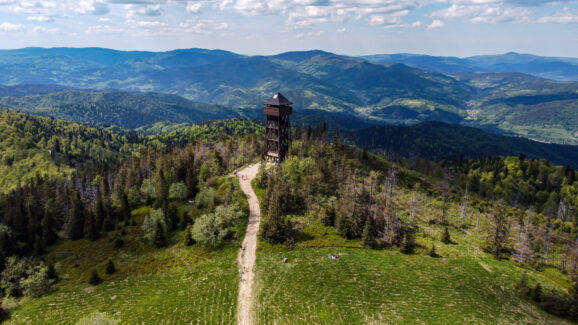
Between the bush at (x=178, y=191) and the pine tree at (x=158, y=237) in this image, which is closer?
the pine tree at (x=158, y=237)

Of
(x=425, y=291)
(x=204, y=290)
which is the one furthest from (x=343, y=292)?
(x=204, y=290)

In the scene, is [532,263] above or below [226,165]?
below

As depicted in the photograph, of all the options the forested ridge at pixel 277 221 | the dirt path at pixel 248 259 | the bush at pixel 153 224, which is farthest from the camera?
the bush at pixel 153 224

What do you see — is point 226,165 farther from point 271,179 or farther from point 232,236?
point 232,236

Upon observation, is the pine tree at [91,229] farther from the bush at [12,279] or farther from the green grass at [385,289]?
the green grass at [385,289]

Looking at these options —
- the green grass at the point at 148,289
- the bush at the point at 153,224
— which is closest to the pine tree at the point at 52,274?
the green grass at the point at 148,289

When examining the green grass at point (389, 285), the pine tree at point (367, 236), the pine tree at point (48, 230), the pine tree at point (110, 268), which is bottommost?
the pine tree at point (48, 230)

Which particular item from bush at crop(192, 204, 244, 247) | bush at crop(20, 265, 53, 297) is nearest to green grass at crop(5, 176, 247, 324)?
bush at crop(20, 265, 53, 297)

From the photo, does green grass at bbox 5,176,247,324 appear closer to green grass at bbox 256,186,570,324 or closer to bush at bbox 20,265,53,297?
bush at bbox 20,265,53,297
